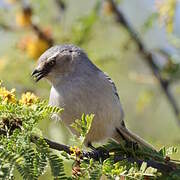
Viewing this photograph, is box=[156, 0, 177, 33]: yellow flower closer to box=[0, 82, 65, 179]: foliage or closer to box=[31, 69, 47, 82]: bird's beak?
box=[31, 69, 47, 82]: bird's beak

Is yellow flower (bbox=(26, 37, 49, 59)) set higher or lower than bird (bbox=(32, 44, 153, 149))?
higher

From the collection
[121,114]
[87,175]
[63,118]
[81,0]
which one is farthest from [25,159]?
[81,0]

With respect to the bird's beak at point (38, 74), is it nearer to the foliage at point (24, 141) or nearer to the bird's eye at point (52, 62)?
the bird's eye at point (52, 62)

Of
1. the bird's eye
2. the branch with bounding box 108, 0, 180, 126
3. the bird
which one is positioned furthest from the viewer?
the branch with bounding box 108, 0, 180, 126

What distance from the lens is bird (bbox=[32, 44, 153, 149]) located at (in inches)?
Answer: 145

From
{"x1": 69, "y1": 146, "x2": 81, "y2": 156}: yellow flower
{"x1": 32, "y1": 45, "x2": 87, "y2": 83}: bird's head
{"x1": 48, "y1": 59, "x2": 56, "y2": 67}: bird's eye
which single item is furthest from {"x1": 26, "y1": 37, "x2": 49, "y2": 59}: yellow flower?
{"x1": 69, "y1": 146, "x2": 81, "y2": 156}: yellow flower

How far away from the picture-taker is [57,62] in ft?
13.6

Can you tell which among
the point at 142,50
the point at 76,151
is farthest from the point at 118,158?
the point at 142,50

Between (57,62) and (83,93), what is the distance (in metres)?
0.53

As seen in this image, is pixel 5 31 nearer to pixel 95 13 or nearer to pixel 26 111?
pixel 95 13

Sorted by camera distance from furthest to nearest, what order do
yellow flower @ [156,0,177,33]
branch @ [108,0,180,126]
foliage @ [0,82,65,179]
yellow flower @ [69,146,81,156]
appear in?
branch @ [108,0,180,126]
yellow flower @ [156,0,177,33]
yellow flower @ [69,146,81,156]
foliage @ [0,82,65,179]

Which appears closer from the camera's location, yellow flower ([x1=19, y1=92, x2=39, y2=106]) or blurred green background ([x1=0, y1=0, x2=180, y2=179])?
yellow flower ([x1=19, y1=92, x2=39, y2=106])

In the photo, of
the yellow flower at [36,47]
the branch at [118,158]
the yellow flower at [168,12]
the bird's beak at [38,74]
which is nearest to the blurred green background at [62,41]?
the yellow flower at [36,47]

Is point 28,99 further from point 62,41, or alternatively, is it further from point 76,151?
point 62,41
